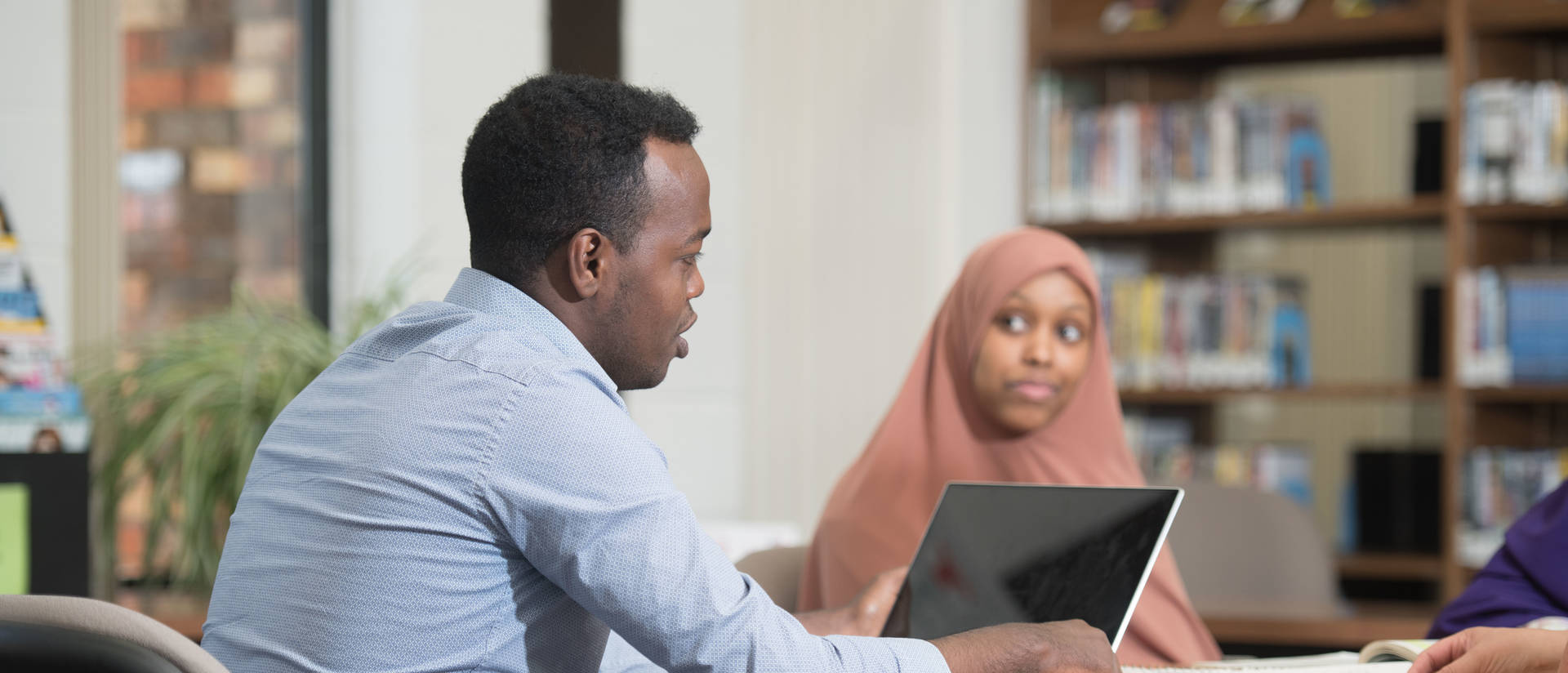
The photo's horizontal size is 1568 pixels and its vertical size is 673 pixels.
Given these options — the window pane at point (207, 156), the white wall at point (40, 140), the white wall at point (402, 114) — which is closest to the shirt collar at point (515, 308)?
the white wall at point (40, 140)

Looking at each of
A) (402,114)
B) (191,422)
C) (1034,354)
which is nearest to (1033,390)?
(1034,354)

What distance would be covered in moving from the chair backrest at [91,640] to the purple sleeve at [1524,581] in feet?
4.89

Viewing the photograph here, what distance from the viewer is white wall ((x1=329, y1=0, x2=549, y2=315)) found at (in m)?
3.66

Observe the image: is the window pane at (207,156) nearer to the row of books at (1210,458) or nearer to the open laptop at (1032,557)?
the open laptop at (1032,557)

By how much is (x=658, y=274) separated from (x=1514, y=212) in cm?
289

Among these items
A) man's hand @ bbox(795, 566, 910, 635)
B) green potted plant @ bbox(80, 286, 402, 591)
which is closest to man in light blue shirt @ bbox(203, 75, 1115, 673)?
man's hand @ bbox(795, 566, 910, 635)

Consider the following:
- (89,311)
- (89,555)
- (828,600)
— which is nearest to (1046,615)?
(828,600)

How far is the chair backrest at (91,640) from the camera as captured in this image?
0.82 m

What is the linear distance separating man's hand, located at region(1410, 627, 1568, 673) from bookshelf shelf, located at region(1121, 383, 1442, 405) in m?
2.45

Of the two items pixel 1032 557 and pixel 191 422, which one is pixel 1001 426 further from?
pixel 191 422

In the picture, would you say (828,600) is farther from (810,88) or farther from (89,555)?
(810,88)

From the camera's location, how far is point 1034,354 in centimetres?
191

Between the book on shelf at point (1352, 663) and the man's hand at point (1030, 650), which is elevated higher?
the man's hand at point (1030, 650)

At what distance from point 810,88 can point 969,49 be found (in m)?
0.46
